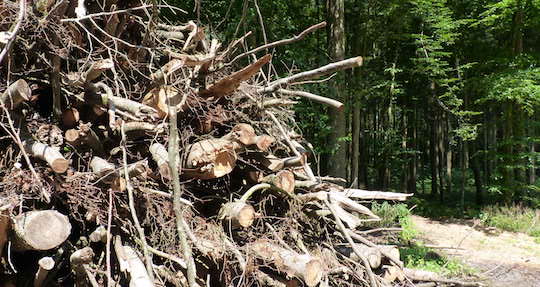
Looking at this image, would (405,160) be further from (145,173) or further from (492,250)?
(145,173)

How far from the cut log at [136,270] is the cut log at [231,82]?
145cm

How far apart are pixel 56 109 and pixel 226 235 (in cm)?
161

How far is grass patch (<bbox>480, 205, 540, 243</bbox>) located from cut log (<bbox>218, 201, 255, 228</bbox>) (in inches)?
400

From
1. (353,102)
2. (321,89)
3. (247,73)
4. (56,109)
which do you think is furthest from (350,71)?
(56,109)

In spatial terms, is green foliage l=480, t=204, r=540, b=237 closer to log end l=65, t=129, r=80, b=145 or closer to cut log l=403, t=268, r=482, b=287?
cut log l=403, t=268, r=482, b=287

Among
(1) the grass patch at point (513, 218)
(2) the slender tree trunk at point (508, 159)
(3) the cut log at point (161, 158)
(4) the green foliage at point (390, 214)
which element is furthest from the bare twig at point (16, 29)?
(2) the slender tree trunk at point (508, 159)

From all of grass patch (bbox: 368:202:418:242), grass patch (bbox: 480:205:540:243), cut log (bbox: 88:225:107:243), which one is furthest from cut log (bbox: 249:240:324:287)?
grass patch (bbox: 480:205:540:243)

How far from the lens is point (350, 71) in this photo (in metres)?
12.4

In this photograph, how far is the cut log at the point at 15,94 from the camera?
10.1 ft

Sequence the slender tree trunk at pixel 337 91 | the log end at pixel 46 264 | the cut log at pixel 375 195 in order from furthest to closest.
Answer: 1. the slender tree trunk at pixel 337 91
2. the cut log at pixel 375 195
3. the log end at pixel 46 264

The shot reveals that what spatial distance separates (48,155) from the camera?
9.75 ft

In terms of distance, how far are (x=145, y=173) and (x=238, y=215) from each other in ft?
2.52

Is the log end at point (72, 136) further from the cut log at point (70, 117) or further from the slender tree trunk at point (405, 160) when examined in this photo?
the slender tree trunk at point (405, 160)

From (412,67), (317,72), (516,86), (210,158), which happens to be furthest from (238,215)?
(412,67)
